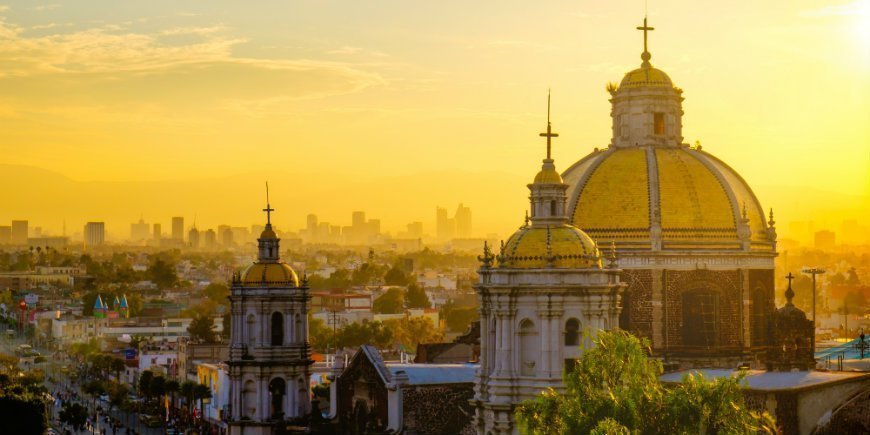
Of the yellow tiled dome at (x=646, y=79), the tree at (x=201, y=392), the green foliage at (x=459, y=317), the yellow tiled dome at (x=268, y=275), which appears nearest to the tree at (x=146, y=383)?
the tree at (x=201, y=392)

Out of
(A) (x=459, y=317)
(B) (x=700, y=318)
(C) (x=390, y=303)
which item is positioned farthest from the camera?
(C) (x=390, y=303)

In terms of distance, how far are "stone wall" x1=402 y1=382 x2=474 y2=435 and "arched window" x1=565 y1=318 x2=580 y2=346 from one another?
9094 mm

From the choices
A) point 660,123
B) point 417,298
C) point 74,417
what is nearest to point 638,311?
point 660,123

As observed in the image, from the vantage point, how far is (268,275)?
6125 cm

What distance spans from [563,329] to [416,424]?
1030 cm

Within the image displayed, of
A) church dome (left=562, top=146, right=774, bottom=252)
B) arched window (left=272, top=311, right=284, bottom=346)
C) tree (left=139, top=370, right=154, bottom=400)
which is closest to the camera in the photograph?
church dome (left=562, top=146, right=774, bottom=252)

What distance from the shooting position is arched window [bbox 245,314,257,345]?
2384 inches

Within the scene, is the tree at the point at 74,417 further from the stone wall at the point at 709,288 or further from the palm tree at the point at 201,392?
the stone wall at the point at 709,288

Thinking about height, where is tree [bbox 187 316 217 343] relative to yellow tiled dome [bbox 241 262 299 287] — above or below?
below

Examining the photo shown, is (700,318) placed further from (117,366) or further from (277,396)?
(117,366)

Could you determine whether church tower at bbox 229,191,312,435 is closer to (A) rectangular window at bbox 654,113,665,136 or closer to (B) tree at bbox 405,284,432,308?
(A) rectangular window at bbox 654,113,665,136

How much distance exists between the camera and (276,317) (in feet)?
200

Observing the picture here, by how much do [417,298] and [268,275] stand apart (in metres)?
116

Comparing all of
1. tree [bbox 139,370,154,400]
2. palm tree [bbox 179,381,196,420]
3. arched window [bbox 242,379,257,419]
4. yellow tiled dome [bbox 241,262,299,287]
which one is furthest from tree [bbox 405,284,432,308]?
arched window [bbox 242,379,257,419]
